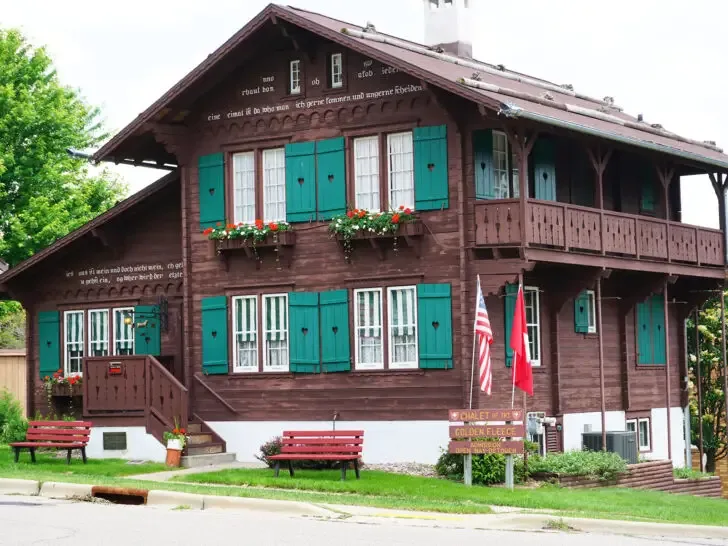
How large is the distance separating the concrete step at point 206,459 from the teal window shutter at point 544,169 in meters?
8.18

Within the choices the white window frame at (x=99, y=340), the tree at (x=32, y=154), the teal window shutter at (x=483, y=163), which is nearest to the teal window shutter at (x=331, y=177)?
the teal window shutter at (x=483, y=163)

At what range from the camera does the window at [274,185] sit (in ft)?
98.2

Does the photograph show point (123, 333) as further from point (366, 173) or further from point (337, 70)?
point (337, 70)

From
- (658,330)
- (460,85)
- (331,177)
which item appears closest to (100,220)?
(331,177)

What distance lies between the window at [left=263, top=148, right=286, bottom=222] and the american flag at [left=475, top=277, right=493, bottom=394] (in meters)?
5.68

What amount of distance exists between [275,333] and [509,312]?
4.96 m

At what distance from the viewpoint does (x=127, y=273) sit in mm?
33344

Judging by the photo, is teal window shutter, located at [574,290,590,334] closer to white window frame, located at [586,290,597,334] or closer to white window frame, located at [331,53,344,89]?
white window frame, located at [586,290,597,334]

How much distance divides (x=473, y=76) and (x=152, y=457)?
10.0 m

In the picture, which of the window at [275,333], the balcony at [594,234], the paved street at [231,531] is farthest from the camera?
the window at [275,333]

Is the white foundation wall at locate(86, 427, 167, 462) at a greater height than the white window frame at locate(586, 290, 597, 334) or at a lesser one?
lesser

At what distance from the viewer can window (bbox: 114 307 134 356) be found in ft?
108

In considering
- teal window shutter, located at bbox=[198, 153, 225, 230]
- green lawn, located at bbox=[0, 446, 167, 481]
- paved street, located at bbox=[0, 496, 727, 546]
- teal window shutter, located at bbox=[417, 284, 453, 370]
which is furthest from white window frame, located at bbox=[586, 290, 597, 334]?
paved street, located at bbox=[0, 496, 727, 546]

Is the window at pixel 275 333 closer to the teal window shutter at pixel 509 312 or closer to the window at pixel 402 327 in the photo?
the window at pixel 402 327
